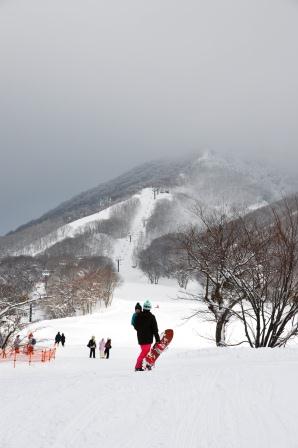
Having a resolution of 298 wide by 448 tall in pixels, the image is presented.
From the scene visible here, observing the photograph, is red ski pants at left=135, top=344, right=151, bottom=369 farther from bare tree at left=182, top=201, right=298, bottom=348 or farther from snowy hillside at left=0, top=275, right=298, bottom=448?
bare tree at left=182, top=201, right=298, bottom=348

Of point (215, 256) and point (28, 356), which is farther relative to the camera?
point (28, 356)

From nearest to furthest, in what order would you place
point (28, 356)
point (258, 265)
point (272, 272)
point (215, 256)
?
point (272, 272) → point (258, 265) → point (215, 256) → point (28, 356)

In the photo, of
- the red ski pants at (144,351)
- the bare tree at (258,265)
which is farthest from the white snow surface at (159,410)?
the bare tree at (258,265)

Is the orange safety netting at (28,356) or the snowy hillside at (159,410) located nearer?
the snowy hillside at (159,410)

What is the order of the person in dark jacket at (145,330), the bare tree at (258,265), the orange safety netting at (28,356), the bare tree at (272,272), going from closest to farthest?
1. the person in dark jacket at (145,330)
2. the bare tree at (272,272)
3. the bare tree at (258,265)
4. the orange safety netting at (28,356)

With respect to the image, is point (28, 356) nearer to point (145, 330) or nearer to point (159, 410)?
point (145, 330)

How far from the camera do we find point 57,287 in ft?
299

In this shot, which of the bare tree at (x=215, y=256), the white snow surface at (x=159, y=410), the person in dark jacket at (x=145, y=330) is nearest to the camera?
the white snow surface at (x=159, y=410)

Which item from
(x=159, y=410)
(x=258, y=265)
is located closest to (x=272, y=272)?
(x=258, y=265)

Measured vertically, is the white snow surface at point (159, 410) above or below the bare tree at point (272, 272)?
below

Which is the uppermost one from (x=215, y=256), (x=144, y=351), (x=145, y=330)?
(x=215, y=256)

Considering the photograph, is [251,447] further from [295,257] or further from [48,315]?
[48,315]

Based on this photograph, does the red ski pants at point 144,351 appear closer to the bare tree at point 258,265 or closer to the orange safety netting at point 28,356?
the bare tree at point 258,265

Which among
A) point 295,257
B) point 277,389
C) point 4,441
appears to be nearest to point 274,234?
point 295,257
